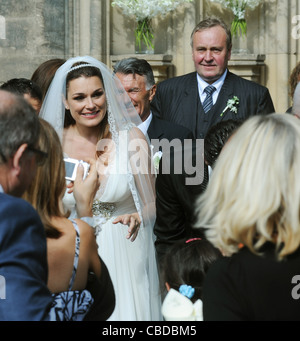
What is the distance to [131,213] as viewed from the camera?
4.38m

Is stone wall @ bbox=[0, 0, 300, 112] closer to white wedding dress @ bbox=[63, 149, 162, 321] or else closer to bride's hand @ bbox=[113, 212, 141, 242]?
white wedding dress @ bbox=[63, 149, 162, 321]

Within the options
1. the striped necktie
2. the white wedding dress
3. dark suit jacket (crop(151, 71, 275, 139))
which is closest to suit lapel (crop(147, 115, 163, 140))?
dark suit jacket (crop(151, 71, 275, 139))

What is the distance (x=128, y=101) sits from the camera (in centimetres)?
474

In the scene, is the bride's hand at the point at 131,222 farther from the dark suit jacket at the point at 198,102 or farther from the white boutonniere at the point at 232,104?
the white boutonniere at the point at 232,104

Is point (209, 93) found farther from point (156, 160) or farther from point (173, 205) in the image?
point (173, 205)

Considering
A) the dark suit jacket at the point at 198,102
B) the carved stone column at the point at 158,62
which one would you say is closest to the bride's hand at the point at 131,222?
the dark suit jacket at the point at 198,102

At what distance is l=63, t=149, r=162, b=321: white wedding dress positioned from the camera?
4.27 m

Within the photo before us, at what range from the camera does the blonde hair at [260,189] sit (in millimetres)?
2031

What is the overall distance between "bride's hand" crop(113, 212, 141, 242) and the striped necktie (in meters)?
1.68

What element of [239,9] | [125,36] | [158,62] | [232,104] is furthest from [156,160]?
[125,36]

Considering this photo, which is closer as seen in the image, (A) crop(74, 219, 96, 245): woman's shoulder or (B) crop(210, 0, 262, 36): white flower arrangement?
(A) crop(74, 219, 96, 245): woman's shoulder

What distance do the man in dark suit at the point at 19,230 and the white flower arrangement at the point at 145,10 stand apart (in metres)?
5.53

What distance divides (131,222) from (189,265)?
1.40m
